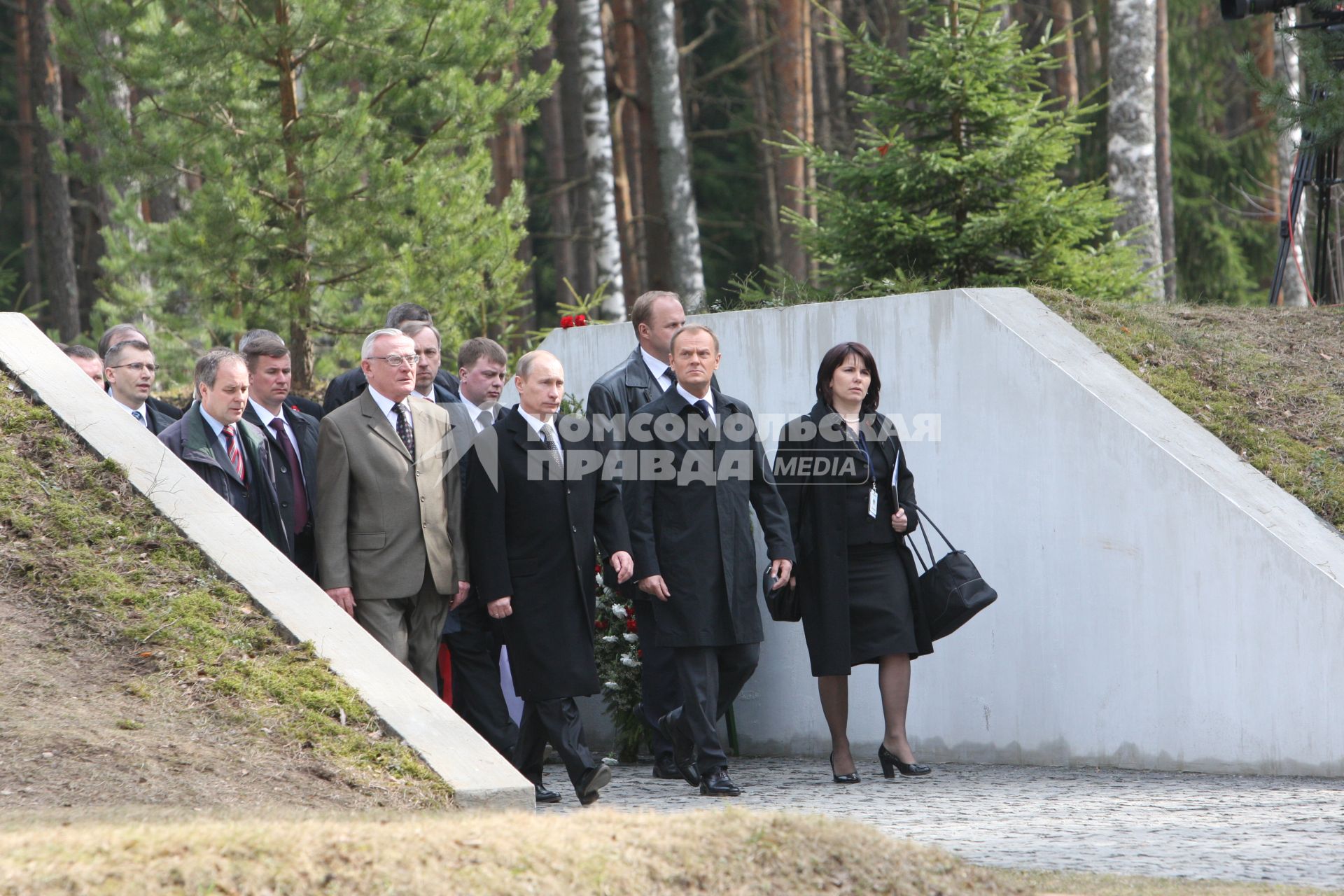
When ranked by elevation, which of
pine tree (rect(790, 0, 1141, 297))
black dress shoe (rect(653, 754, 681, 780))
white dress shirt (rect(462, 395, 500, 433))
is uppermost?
pine tree (rect(790, 0, 1141, 297))

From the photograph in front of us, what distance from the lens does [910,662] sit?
769 cm

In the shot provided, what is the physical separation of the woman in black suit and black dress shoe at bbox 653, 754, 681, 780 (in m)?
0.84

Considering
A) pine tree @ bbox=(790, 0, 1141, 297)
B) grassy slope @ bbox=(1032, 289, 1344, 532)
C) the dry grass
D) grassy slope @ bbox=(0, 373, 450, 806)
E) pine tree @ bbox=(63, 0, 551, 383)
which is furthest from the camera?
pine tree @ bbox=(63, 0, 551, 383)

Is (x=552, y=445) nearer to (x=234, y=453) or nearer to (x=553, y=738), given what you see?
(x=553, y=738)

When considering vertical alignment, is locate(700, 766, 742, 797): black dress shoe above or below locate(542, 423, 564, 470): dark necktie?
below

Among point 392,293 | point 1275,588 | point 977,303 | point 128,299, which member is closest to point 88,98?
point 128,299

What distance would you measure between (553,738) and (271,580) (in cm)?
136

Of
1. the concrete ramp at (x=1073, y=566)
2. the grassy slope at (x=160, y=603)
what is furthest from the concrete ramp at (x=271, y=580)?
the concrete ramp at (x=1073, y=566)

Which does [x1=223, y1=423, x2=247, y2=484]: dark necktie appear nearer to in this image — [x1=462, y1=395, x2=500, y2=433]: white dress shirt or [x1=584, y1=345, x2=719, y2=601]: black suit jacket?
[x1=462, y1=395, x2=500, y2=433]: white dress shirt

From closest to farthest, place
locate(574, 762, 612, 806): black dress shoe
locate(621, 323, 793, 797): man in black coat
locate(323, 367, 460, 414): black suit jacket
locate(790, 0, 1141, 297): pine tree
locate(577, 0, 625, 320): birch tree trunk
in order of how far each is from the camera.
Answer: locate(574, 762, 612, 806): black dress shoe
locate(621, 323, 793, 797): man in black coat
locate(323, 367, 460, 414): black suit jacket
locate(790, 0, 1141, 297): pine tree
locate(577, 0, 625, 320): birch tree trunk

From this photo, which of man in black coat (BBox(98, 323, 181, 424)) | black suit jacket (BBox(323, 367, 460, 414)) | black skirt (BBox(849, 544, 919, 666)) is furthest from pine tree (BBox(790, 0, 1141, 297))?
man in black coat (BBox(98, 323, 181, 424))

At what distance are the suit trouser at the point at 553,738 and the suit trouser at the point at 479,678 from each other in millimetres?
217

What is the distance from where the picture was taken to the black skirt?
6781mm

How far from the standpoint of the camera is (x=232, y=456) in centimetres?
671
